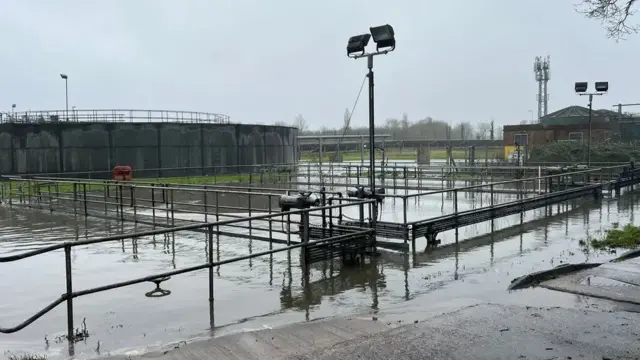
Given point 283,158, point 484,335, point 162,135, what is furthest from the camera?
point 283,158

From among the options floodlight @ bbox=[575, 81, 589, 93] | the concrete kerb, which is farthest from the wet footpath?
floodlight @ bbox=[575, 81, 589, 93]

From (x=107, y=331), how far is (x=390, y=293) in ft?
10.9

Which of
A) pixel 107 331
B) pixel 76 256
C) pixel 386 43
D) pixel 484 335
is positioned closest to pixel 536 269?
pixel 484 335

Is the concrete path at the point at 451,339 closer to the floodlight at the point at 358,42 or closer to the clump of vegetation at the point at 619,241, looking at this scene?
the clump of vegetation at the point at 619,241

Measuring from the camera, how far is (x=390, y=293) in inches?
284

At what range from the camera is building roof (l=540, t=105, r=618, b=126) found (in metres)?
44.7

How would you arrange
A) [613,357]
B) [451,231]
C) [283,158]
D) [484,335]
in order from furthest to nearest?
[283,158] → [451,231] → [484,335] → [613,357]

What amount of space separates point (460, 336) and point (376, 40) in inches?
232

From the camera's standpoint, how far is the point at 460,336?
5.32 meters

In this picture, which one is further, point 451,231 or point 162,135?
point 162,135

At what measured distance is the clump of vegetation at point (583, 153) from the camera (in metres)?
31.3

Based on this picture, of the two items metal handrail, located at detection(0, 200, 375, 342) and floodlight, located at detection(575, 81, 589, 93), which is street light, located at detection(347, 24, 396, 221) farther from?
floodlight, located at detection(575, 81, 589, 93)

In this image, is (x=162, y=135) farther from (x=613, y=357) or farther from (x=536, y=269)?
(x=613, y=357)

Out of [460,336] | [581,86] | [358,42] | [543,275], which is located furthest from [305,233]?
[581,86]
